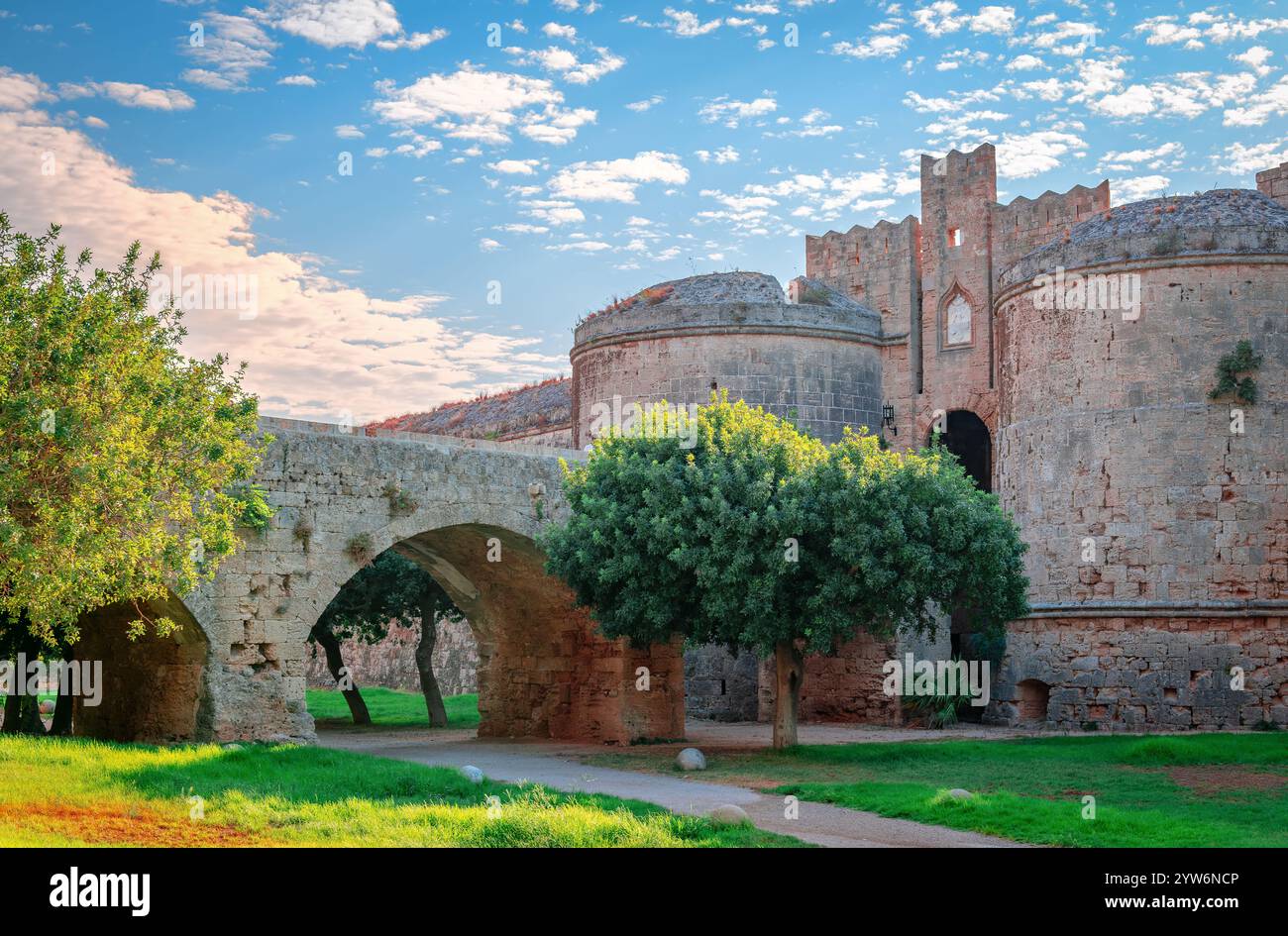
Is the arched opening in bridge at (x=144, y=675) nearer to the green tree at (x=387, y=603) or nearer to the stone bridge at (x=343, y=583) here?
the stone bridge at (x=343, y=583)

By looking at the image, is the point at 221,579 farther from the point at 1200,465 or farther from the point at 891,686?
the point at 1200,465

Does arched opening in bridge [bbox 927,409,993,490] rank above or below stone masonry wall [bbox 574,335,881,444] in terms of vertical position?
below

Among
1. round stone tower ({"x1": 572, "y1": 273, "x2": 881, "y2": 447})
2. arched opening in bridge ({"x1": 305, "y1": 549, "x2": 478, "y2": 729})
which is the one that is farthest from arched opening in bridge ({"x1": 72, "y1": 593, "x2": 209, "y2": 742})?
round stone tower ({"x1": 572, "y1": 273, "x2": 881, "y2": 447})

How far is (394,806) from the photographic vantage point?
12.8 metres

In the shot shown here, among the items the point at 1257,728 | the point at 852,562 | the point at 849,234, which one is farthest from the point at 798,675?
the point at 849,234

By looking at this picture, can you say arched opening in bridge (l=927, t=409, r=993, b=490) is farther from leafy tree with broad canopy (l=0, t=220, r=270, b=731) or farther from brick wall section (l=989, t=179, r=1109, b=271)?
leafy tree with broad canopy (l=0, t=220, r=270, b=731)

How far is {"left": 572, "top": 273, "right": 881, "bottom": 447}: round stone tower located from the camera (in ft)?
92.6

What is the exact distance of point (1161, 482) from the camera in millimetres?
23828

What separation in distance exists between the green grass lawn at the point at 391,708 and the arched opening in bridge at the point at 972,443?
40.1ft

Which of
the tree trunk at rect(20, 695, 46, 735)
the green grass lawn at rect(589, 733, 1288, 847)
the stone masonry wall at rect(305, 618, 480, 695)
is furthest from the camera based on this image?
the stone masonry wall at rect(305, 618, 480, 695)

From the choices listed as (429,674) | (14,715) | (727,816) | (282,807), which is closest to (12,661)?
(14,715)

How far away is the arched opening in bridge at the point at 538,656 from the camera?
22.7 meters

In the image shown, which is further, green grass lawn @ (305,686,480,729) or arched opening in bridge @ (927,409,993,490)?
arched opening in bridge @ (927,409,993,490)

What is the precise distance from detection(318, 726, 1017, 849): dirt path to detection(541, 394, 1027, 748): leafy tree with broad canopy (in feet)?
8.43
